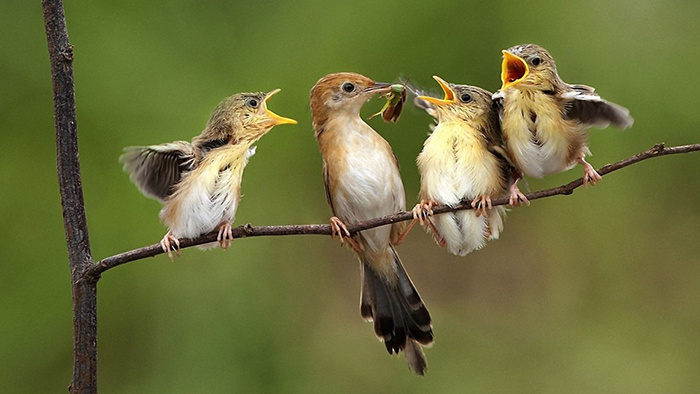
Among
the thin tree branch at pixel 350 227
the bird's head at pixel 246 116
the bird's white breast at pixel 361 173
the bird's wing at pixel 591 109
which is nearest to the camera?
the thin tree branch at pixel 350 227

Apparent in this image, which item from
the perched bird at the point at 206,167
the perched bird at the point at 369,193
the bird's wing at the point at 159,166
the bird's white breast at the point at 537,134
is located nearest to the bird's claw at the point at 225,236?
the perched bird at the point at 206,167

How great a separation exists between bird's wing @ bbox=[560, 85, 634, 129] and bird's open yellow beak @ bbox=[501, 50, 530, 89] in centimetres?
5

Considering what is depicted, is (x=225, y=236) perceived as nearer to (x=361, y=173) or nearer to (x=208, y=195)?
(x=208, y=195)

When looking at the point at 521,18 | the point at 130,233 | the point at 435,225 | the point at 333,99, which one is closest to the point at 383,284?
the point at 435,225

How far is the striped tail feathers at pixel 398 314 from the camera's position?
4.27 feet

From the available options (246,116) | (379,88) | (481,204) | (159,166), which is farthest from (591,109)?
(159,166)

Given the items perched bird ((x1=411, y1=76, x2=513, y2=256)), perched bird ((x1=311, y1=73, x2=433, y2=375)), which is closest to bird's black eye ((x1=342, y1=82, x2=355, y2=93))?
perched bird ((x1=311, y1=73, x2=433, y2=375))

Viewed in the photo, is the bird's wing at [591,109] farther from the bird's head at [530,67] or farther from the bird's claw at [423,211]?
the bird's claw at [423,211]

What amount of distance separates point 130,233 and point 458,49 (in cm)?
84

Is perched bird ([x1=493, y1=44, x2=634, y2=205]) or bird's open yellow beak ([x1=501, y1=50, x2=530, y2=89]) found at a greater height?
bird's open yellow beak ([x1=501, y1=50, x2=530, y2=89])

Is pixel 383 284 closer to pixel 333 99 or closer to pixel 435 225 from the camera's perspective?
pixel 435 225

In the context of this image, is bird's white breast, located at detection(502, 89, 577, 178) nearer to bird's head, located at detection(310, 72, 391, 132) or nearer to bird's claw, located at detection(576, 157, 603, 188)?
bird's claw, located at detection(576, 157, 603, 188)

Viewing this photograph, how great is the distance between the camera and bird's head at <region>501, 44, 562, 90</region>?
104 cm

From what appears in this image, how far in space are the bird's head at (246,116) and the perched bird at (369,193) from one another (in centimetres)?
15
